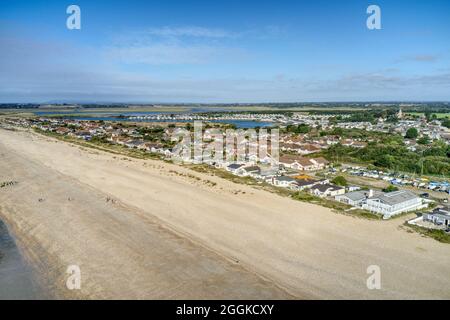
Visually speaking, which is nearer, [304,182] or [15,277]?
[15,277]

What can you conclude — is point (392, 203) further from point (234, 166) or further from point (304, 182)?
point (234, 166)

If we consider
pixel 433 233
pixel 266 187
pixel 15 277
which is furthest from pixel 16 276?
pixel 433 233

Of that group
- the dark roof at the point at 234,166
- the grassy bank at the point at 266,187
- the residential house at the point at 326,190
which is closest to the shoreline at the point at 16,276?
the grassy bank at the point at 266,187

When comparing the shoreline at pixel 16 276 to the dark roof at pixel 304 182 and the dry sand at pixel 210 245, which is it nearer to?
the dry sand at pixel 210 245
